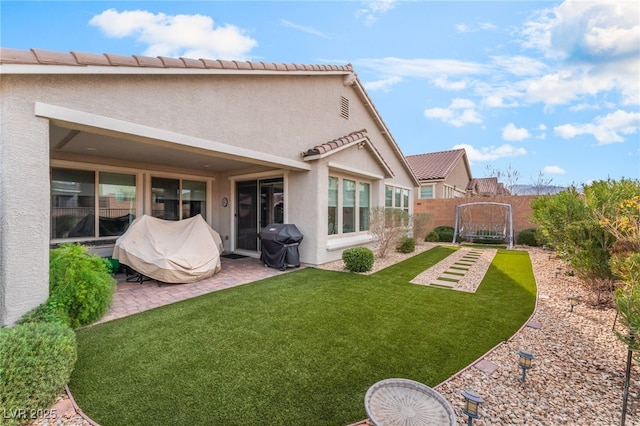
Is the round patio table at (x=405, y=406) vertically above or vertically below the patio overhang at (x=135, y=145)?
below

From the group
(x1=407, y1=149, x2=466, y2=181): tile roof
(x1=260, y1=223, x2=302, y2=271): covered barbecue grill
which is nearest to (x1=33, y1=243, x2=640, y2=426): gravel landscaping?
(x1=260, y1=223, x2=302, y2=271): covered barbecue grill

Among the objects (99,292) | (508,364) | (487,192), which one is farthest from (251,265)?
(487,192)

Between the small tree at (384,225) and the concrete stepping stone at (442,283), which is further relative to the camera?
the small tree at (384,225)

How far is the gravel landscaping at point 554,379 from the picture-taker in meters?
2.76

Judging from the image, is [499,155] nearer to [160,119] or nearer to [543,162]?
[543,162]

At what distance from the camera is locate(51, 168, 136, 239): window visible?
320 inches

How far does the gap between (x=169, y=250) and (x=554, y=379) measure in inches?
310

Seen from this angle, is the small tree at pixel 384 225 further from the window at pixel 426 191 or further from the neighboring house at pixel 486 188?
the neighboring house at pixel 486 188

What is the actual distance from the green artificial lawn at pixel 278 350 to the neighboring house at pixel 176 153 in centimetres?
195

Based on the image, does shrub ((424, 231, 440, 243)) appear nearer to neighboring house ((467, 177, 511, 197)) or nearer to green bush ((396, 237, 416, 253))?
green bush ((396, 237, 416, 253))

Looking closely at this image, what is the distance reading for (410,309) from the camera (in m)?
5.68

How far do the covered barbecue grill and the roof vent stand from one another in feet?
19.3

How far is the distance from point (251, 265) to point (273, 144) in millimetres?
4218

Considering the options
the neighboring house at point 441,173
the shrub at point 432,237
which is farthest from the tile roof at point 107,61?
the neighboring house at point 441,173
